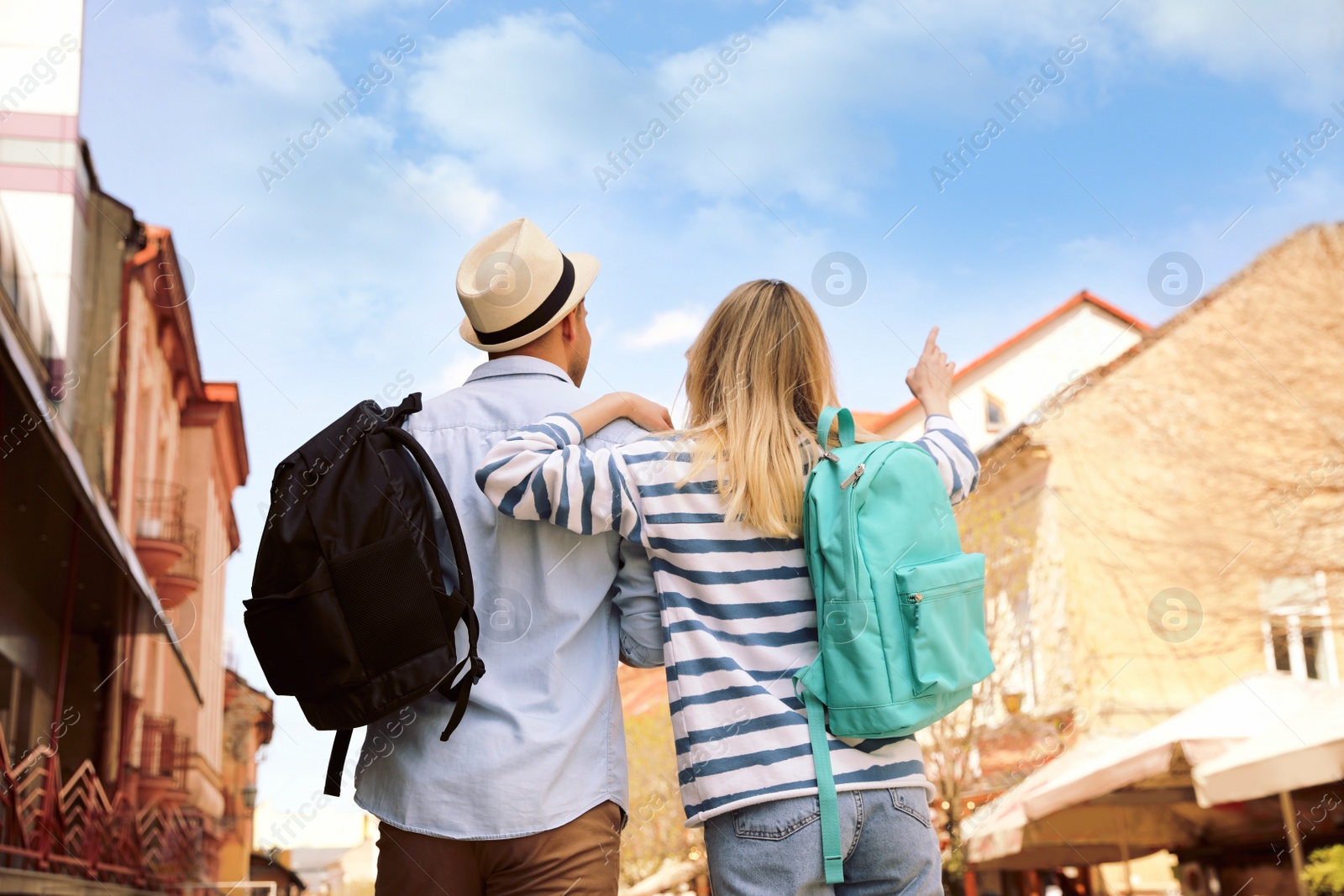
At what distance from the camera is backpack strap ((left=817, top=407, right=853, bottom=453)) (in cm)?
209

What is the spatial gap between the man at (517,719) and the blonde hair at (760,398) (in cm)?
21

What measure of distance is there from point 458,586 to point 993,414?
23.9m

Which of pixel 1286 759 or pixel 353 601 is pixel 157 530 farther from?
pixel 353 601

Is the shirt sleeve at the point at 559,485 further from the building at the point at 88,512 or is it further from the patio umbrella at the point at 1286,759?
the patio umbrella at the point at 1286,759

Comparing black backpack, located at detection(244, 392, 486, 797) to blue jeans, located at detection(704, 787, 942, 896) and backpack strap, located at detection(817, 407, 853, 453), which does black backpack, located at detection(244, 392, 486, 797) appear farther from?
backpack strap, located at detection(817, 407, 853, 453)

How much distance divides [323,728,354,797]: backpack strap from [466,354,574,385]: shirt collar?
30.2 inches

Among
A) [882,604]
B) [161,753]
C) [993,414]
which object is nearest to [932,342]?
[882,604]

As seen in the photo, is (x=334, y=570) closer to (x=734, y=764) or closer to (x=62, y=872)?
(x=734, y=764)

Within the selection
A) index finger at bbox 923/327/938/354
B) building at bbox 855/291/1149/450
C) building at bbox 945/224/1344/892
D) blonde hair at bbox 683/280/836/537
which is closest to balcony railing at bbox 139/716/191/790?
building at bbox 945/224/1344/892

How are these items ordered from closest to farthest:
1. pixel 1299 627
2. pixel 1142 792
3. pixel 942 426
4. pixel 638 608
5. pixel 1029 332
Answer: pixel 638 608
pixel 942 426
pixel 1142 792
pixel 1299 627
pixel 1029 332

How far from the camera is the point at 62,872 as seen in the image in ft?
25.5

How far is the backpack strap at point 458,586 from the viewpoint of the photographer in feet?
6.22

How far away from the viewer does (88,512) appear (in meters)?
7.91

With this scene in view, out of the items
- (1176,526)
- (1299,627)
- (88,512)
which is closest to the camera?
(88,512)
